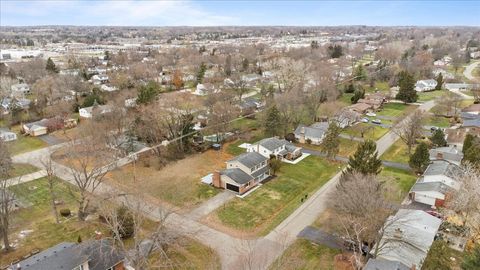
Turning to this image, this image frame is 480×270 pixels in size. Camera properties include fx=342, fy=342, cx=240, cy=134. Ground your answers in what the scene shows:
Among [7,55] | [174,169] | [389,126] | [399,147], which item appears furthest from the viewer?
[7,55]

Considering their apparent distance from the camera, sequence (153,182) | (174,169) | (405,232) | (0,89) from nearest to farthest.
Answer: (405,232)
(153,182)
(174,169)
(0,89)

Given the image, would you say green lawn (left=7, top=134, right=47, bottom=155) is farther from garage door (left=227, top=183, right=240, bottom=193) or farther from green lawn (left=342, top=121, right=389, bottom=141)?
green lawn (left=342, top=121, right=389, bottom=141)

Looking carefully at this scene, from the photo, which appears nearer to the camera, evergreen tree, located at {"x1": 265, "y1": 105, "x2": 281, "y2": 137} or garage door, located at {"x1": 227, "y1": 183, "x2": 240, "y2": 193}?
garage door, located at {"x1": 227, "y1": 183, "x2": 240, "y2": 193}

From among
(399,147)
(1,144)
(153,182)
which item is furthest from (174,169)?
(399,147)

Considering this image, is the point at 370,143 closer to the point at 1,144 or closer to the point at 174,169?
the point at 174,169

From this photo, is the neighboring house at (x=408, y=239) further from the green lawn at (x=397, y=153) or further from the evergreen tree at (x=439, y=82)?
the evergreen tree at (x=439, y=82)

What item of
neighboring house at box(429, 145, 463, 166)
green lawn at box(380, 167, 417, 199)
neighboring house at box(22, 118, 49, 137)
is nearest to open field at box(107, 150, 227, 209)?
green lawn at box(380, 167, 417, 199)
